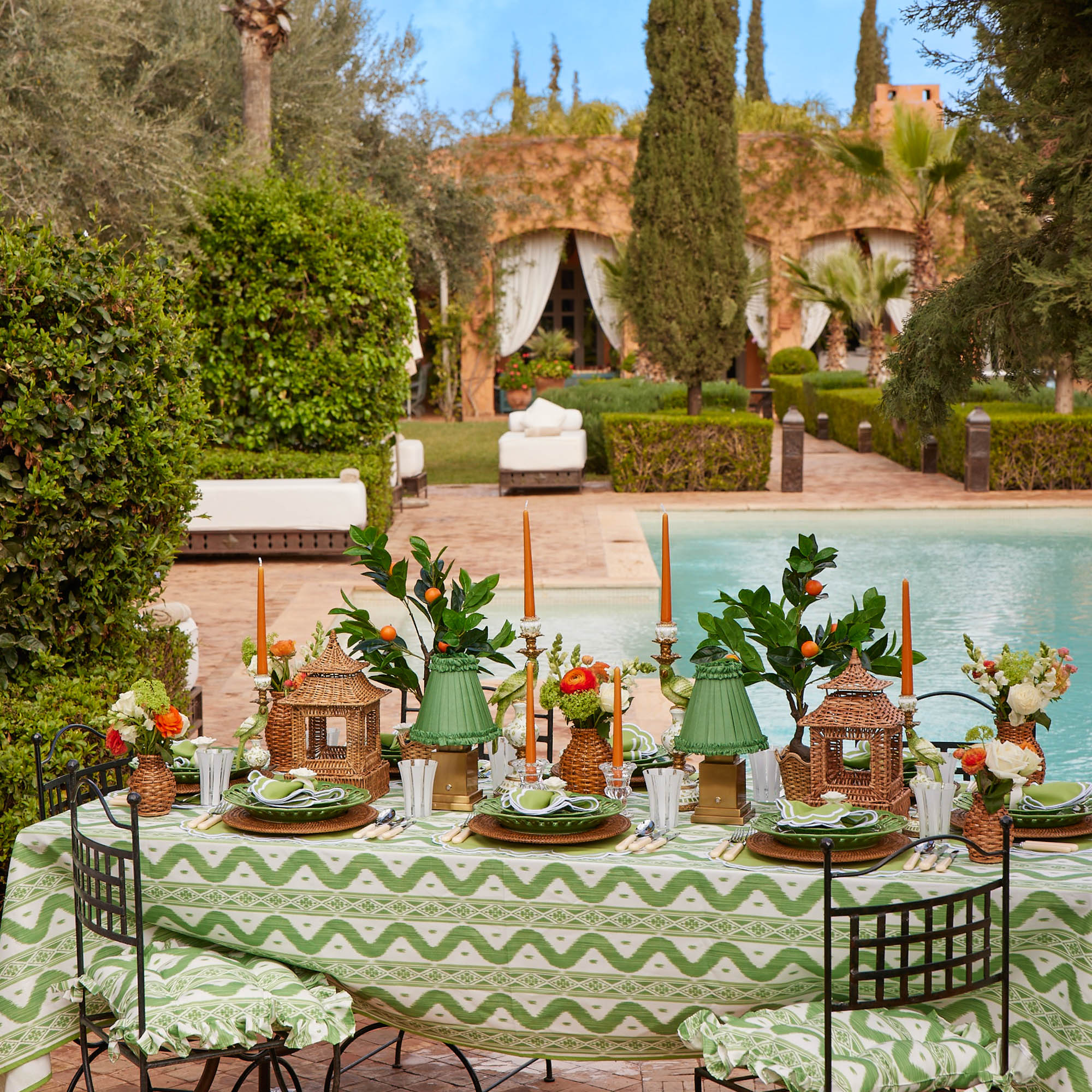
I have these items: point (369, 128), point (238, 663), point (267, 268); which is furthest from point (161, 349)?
point (369, 128)

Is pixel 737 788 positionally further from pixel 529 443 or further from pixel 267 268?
pixel 529 443

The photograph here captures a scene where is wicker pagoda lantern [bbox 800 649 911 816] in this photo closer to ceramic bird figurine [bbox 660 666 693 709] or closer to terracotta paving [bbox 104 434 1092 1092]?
ceramic bird figurine [bbox 660 666 693 709]

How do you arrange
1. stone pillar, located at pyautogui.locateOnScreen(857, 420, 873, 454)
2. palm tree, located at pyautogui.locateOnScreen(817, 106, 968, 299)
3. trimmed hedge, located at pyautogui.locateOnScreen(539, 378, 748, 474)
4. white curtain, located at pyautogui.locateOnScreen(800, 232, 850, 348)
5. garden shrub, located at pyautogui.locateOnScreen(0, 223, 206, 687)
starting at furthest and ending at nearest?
white curtain, located at pyautogui.locateOnScreen(800, 232, 850, 348) → stone pillar, located at pyautogui.locateOnScreen(857, 420, 873, 454) → palm tree, located at pyautogui.locateOnScreen(817, 106, 968, 299) → trimmed hedge, located at pyautogui.locateOnScreen(539, 378, 748, 474) → garden shrub, located at pyautogui.locateOnScreen(0, 223, 206, 687)

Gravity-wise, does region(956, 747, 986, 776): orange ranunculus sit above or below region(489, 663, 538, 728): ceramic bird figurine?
below

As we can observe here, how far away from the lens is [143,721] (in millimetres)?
2891

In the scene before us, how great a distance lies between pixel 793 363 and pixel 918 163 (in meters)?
9.09

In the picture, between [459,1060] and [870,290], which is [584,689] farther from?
[870,290]

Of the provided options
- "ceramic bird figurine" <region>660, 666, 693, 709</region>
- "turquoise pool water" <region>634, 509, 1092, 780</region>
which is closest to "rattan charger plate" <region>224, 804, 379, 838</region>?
"ceramic bird figurine" <region>660, 666, 693, 709</region>

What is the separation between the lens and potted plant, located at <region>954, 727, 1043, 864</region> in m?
2.51

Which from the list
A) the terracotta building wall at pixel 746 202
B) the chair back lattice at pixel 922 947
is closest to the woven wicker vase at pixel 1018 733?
the chair back lattice at pixel 922 947

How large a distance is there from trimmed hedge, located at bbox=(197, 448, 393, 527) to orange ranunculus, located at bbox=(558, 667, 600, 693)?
830cm

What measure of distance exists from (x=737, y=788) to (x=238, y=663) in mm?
4728

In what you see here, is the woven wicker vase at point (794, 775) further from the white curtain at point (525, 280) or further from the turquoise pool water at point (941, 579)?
the white curtain at point (525, 280)

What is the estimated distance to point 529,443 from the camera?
14.8m
